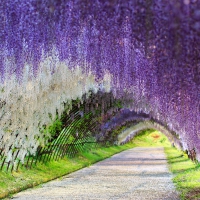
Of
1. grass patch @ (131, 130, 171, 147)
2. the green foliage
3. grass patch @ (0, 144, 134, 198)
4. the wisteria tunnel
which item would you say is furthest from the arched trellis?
grass patch @ (131, 130, 171, 147)

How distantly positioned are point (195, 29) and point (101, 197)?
18.5 feet

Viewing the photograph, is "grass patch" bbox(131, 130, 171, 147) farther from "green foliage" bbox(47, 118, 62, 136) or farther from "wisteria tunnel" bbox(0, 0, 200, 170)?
"wisteria tunnel" bbox(0, 0, 200, 170)

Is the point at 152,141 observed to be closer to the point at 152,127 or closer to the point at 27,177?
the point at 152,127

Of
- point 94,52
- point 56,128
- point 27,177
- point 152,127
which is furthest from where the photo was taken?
point 152,127

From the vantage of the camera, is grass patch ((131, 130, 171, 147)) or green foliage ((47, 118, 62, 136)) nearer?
green foliage ((47, 118, 62, 136))

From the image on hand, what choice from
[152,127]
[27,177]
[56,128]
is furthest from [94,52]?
[152,127]

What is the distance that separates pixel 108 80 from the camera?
16938 millimetres

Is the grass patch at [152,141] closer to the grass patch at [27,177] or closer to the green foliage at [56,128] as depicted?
the green foliage at [56,128]

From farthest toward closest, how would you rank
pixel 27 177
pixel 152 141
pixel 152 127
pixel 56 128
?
pixel 152 141, pixel 152 127, pixel 56 128, pixel 27 177

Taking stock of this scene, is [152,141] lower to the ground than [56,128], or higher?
higher

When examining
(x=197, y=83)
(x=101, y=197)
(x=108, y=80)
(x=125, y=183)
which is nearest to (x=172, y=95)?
(x=197, y=83)

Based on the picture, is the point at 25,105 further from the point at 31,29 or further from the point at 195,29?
the point at 195,29

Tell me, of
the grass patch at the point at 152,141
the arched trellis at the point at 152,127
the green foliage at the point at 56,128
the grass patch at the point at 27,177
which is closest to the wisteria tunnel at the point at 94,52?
the grass patch at the point at 27,177

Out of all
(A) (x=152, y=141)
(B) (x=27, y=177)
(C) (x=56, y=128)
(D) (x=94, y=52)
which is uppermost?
(A) (x=152, y=141)
